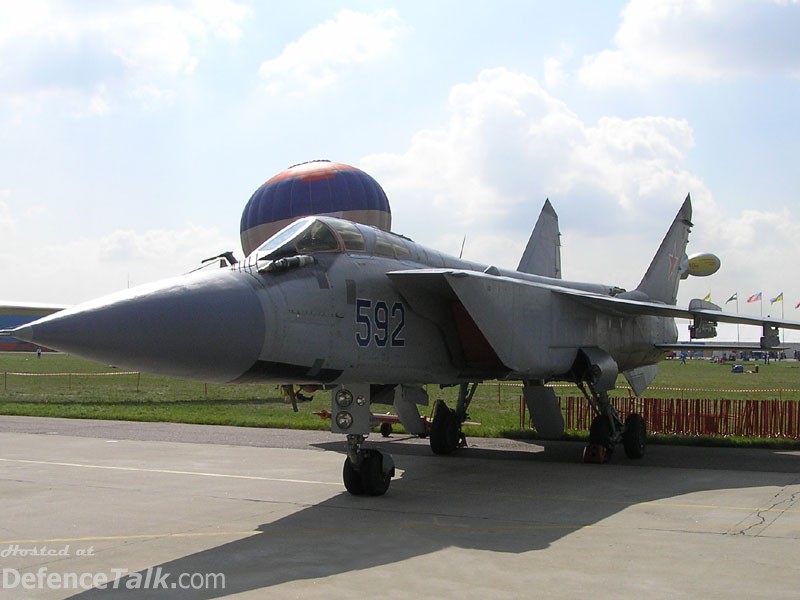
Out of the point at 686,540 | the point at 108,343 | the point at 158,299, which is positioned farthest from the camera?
the point at 686,540

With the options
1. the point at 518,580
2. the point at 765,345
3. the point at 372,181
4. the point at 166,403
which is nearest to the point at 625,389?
the point at 372,181

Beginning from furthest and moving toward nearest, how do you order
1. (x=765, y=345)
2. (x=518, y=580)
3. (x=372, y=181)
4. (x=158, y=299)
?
1. (x=372, y=181)
2. (x=765, y=345)
3. (x=158, y=299)
4. (x=518, y=580)

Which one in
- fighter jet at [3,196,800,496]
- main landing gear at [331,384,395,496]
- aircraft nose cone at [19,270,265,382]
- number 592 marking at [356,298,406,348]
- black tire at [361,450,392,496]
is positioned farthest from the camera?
black tire at [361,450,392,496]

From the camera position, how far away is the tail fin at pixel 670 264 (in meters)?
16.2

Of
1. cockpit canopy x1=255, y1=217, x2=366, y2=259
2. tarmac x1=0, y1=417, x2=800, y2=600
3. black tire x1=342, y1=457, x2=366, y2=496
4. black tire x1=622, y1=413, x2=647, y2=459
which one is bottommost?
tarmac x1=0, y1=417, x2=800, y2=600

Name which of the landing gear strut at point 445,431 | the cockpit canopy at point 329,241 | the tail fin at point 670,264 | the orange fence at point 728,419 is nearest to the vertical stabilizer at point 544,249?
the tail fin at point 670,264

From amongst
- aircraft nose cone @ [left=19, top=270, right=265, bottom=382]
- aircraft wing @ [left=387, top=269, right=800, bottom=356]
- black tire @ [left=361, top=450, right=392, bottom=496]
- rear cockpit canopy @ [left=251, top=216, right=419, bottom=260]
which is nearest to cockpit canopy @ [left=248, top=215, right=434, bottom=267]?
rear cockpit canopy @ [left=251, top=216, right=419, bottom=260]

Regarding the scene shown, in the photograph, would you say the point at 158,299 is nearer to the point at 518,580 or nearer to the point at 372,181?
the point at 518,580

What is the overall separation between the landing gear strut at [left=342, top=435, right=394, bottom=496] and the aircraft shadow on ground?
0.49ft

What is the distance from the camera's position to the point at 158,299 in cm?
653

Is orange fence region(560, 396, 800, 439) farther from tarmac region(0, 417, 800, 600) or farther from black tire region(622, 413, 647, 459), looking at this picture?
tarmac region(0, 417, 800, 600)

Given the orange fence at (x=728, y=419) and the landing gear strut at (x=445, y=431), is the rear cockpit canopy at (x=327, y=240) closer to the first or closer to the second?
the landing gear strut at (x=445, y=431)

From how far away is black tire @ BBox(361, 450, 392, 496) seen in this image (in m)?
9.22

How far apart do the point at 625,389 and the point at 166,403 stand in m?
18.9
